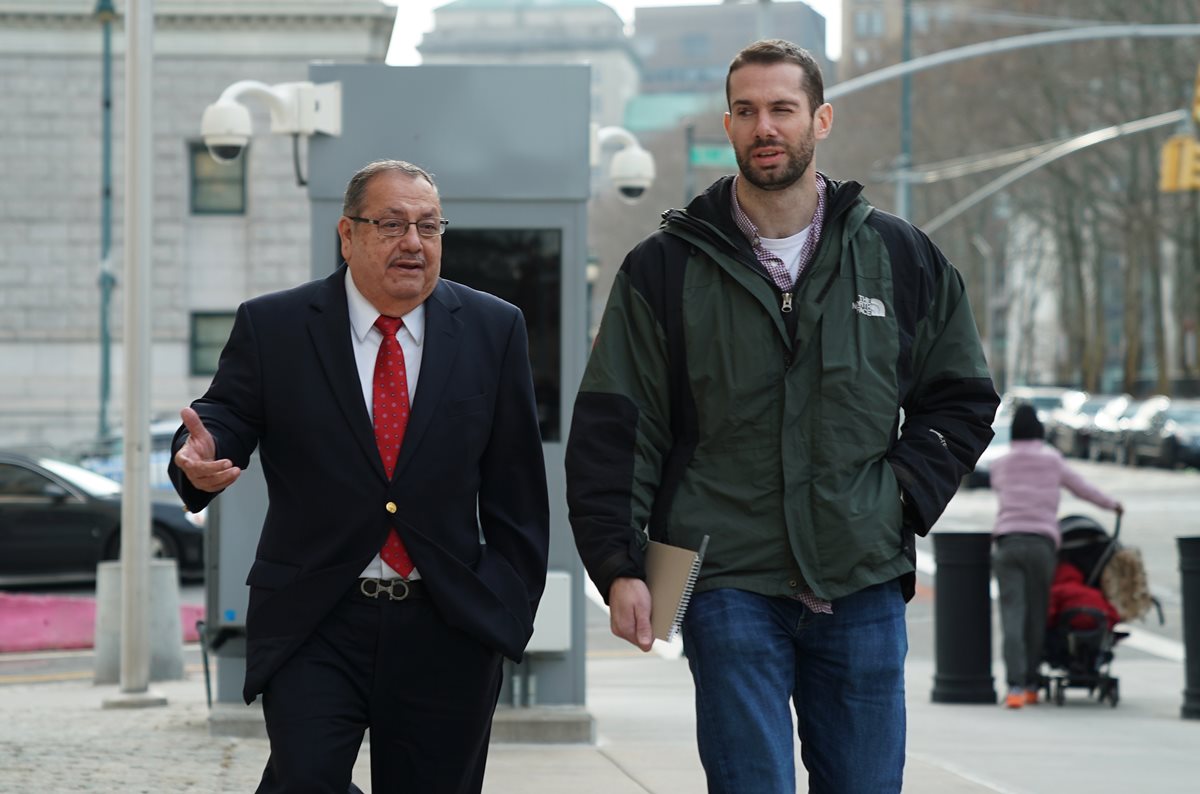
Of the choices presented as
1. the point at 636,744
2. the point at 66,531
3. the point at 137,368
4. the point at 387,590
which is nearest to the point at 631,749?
the point at 636,744

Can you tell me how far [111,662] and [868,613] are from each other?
899 cm

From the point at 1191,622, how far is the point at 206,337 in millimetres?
30431

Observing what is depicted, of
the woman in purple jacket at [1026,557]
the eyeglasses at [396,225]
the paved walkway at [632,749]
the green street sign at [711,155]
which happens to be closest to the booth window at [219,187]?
the green street sign at [711,155]

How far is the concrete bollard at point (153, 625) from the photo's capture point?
483 inches

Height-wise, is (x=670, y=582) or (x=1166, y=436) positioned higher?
(x=1166, y=436)

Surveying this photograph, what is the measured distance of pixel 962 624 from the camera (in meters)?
12.8

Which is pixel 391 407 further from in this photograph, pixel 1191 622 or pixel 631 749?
pixel 1191 622

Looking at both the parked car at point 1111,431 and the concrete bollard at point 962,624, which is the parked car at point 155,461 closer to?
the concrete bollard at point 962,624

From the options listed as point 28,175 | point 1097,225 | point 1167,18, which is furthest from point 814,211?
point 1097,225

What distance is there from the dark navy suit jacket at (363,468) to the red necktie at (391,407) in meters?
Result: 0.05

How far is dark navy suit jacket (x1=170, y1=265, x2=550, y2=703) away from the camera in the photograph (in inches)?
176

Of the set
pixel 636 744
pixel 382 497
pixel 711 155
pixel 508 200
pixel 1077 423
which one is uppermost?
pixel 711 155

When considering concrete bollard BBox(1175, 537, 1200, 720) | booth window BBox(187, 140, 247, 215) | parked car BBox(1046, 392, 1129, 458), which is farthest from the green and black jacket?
parked car BBox(1046, 392, 1129, 458)

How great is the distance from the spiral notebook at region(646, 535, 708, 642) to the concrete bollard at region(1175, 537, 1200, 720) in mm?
8031
